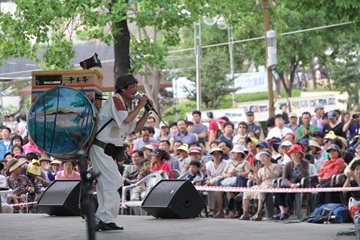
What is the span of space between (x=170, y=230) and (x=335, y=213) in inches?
149

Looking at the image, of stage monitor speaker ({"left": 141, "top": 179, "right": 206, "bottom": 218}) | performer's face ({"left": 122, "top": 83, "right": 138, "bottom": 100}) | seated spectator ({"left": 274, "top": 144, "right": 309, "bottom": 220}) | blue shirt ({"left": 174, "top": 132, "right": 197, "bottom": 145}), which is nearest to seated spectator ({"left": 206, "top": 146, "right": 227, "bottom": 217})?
seated spectator ({"left": 274, "top": 144, "right": 309, "bottom": 220})

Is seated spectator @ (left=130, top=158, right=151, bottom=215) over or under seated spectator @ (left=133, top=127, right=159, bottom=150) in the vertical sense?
under

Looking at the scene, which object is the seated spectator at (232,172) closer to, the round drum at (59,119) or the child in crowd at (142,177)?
the child in crowd at (142,177)

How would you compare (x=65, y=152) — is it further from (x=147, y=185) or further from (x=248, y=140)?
(x=248, y=140)

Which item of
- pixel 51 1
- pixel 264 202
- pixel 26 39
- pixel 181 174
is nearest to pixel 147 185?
pixel 181 174

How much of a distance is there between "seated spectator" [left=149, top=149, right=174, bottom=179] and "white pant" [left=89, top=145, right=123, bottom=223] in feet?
16.3

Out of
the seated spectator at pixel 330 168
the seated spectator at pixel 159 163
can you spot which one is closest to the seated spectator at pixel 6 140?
the seated spectator at pixel 159 163

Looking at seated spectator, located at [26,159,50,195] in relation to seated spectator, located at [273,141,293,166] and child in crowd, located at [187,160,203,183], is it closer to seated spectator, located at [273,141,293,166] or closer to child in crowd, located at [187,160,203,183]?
child in crowd, located at [187,160,203,183]

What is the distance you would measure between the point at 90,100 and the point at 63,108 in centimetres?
35

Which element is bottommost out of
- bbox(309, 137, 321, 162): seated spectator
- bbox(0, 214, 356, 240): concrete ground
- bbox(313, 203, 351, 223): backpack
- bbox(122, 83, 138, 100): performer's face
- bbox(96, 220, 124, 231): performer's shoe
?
bbox(313, 203, 351, 223): backpack

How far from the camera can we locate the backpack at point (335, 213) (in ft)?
35.2

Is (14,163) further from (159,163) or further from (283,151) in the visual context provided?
(283,151)

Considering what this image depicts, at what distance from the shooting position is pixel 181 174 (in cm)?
1329

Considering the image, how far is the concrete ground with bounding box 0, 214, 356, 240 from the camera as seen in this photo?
751 centimetres
